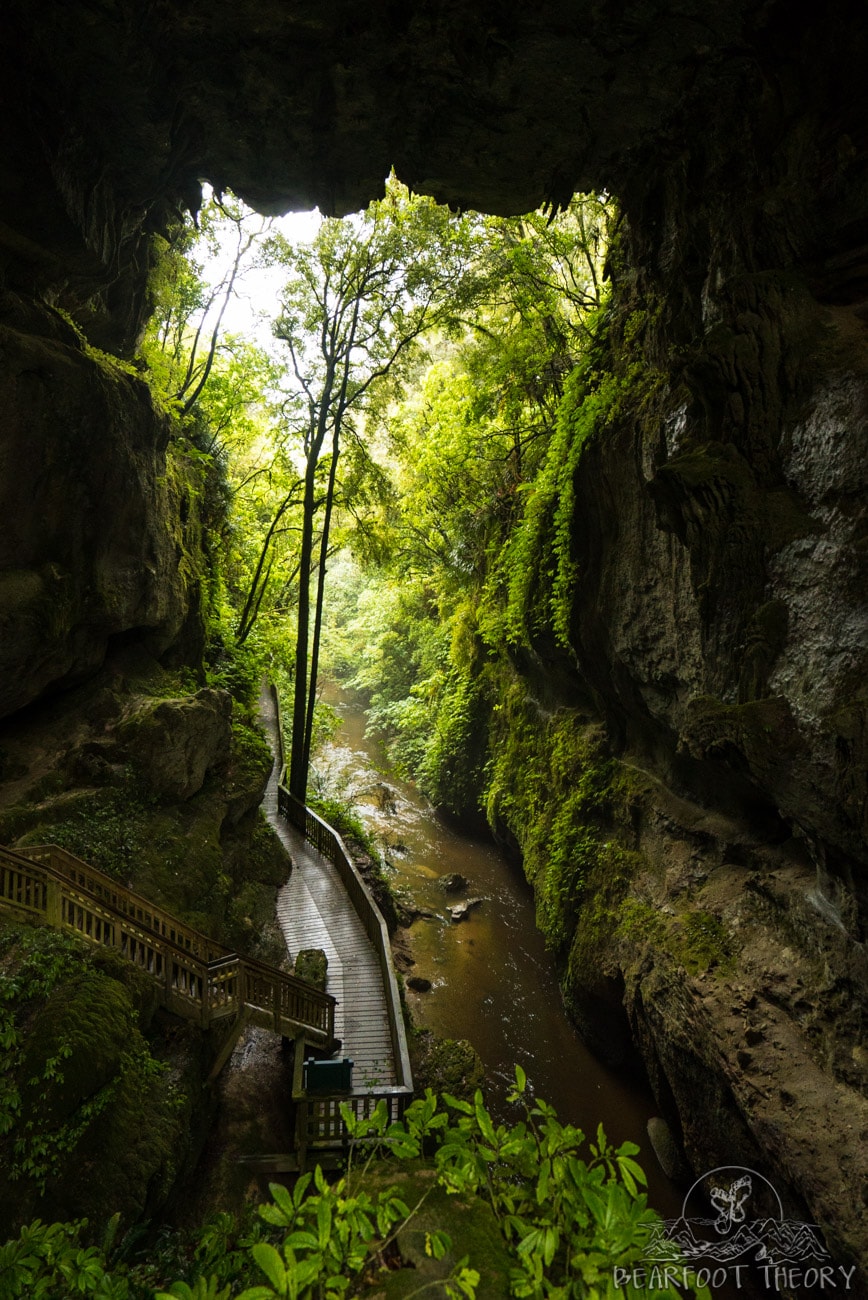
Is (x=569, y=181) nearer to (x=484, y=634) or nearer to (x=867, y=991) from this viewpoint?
(x=484, y=634)

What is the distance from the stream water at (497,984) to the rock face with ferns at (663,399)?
0.92m

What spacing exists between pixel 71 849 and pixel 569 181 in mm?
13617

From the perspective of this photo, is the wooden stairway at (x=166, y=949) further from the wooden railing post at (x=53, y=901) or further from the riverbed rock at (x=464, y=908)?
the riverbed rock at (x=464, y=908)

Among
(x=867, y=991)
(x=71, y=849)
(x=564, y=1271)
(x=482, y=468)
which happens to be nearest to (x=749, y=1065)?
(x=867, y=991)

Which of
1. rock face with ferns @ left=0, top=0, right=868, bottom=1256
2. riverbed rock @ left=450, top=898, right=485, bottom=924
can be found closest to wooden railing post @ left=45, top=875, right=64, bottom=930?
rock face with ferns @ left=0, top=0, right=868, bottom=1256

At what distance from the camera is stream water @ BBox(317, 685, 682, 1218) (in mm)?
9938

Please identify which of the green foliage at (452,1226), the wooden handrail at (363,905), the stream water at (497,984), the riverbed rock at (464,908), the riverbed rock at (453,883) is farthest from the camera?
the riverbed rock at (453,883)

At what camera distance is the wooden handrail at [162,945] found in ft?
22.4

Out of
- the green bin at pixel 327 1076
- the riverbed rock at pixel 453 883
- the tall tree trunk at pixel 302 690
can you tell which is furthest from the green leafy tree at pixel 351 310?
the green bin at pixel 327 1076

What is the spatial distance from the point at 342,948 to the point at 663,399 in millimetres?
11540

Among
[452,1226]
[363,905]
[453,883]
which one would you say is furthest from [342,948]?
[452,1226]

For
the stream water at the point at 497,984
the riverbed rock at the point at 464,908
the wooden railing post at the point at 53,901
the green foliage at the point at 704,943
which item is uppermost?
the wooden railing post at the point at 53,901

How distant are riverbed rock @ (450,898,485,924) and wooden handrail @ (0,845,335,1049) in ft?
21.0

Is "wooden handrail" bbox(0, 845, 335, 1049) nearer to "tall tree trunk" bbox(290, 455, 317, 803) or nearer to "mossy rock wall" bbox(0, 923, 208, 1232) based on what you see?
"mossy rock wall" bbox(0, 923, 208, 1232)
